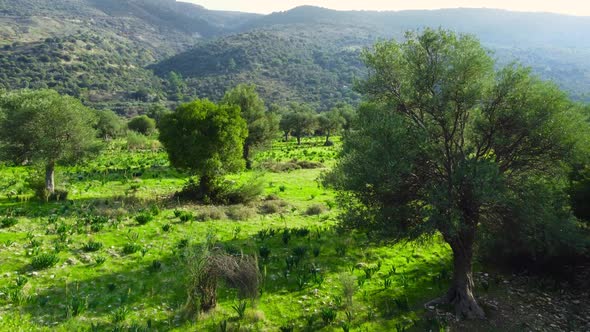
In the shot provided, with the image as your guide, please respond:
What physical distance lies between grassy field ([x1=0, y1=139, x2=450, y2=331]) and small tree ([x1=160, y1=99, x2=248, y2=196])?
8.40 feet

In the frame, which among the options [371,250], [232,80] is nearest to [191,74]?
[232,80]

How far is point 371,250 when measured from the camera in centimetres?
1582

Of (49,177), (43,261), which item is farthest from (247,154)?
(43,261)

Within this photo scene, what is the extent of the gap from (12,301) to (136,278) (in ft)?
10.6

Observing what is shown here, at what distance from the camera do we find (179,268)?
12.7 metres

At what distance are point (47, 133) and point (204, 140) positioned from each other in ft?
29.3

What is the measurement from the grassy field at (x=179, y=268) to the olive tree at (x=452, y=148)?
1848 millimetres

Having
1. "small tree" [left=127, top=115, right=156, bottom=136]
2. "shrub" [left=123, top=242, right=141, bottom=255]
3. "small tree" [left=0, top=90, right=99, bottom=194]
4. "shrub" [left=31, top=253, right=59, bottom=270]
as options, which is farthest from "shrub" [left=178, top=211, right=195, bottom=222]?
"small tree" [left=127, top=115, right=156, bottom=136]

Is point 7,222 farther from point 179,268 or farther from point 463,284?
point 463,284

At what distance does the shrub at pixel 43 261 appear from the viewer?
11.5 m

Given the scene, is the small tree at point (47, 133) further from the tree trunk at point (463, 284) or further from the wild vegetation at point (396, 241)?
the tree trunk at point (463, 284)

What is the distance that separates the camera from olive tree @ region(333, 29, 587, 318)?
34.6ft

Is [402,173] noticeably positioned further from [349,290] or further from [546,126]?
[546,126]

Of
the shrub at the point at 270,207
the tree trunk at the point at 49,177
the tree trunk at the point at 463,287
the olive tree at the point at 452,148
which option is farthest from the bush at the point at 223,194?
the tree trunk at the point at 463,287
